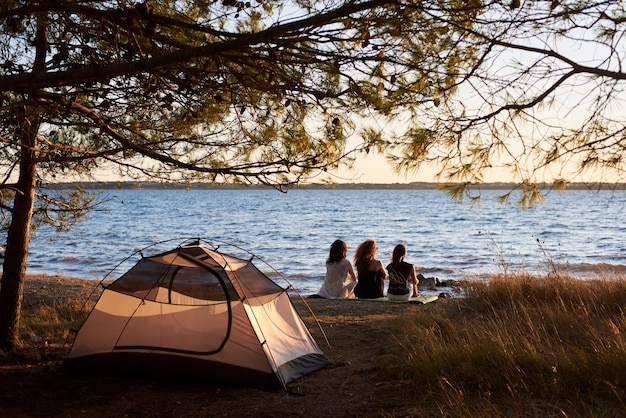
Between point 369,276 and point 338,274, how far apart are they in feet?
1.68

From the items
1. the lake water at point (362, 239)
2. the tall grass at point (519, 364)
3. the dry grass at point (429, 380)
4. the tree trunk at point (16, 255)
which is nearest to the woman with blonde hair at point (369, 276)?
the lake water at point (362, 239)

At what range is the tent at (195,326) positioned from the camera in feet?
20.0

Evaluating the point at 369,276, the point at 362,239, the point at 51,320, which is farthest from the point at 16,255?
the point at 362,239

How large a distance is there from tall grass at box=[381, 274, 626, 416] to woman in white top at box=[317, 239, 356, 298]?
3.52 metres

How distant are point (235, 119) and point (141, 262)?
175 cm

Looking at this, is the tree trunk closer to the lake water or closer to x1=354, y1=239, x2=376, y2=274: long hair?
the lake water

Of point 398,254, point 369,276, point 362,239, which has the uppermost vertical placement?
point 398,254

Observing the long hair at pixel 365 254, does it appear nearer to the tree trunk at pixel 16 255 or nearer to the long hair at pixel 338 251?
the long hair at pixel 338 251

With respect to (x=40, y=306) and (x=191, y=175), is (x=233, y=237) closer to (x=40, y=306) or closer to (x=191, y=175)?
(x=40, y=306)

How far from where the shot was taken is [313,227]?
1652 inches

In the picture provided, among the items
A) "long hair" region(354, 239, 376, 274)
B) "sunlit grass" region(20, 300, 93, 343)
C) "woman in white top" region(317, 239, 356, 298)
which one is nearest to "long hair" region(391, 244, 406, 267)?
"long hair" region(354, 239, 376, 274)

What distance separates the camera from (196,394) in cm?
582

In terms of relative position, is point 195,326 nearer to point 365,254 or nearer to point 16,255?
point 16,255

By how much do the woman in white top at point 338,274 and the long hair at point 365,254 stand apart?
172 mm
